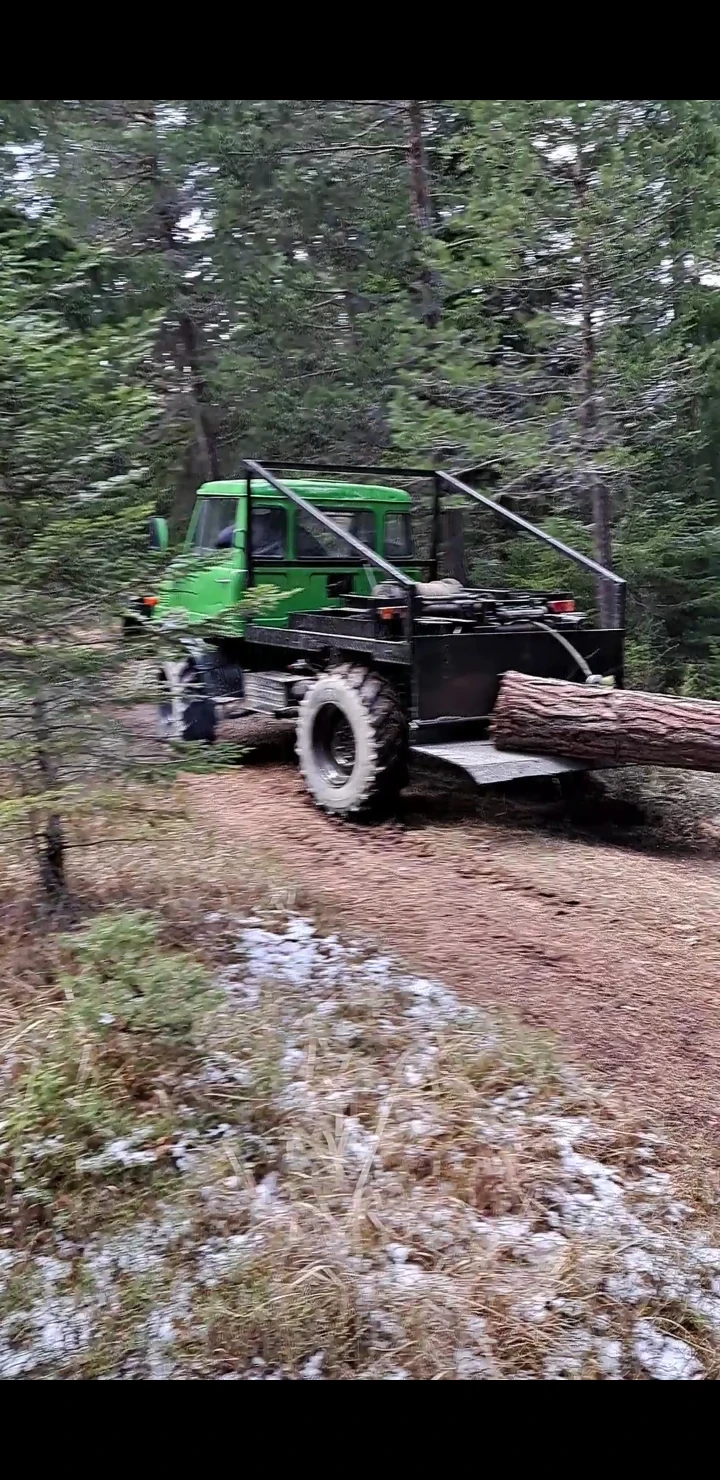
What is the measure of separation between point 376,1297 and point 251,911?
99.0 inches

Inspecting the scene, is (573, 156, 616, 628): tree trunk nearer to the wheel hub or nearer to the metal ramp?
the metal ramp

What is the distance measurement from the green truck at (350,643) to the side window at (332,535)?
11 mm

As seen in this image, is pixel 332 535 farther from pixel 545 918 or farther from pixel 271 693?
pixel 545 918

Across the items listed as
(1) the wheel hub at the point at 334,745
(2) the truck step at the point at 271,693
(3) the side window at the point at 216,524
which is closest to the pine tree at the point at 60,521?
(1) the wheel hub at the point at 334,745

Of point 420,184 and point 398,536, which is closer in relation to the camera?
point 398,536

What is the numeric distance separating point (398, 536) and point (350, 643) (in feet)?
7.97

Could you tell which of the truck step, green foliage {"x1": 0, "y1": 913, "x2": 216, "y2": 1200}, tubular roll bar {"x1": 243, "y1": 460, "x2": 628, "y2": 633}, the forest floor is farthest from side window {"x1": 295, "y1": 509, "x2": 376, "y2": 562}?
green foliage {"x1": 0, "y1": 913, "x2": 216, "y2": 1200}

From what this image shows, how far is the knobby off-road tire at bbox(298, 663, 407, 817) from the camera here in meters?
6.46

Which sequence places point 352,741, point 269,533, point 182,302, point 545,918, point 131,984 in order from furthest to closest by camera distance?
point 182,302 < point 269,533 < point 352,741 < point 545,918 < point 131,984

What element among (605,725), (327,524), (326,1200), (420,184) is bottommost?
(326,1200)

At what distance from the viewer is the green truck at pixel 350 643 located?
20.8 feet

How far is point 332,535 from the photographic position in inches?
330

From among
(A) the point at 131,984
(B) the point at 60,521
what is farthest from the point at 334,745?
(A) the point at 131,984

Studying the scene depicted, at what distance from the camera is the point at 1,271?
4117 mm
